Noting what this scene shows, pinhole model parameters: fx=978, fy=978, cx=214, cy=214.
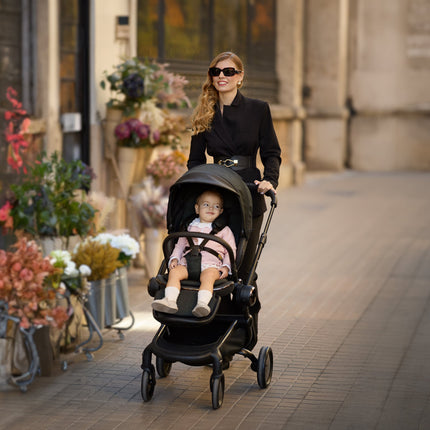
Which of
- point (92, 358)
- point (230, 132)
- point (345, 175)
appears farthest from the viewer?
point (345, 175)

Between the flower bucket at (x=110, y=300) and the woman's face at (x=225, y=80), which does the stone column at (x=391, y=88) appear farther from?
the woman's face at (x=225, y=80)

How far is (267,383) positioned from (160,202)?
3.44 meters

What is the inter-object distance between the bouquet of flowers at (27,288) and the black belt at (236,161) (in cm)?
125

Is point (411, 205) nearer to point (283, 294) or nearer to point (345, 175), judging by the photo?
point (345, 175)

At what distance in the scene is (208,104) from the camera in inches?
242

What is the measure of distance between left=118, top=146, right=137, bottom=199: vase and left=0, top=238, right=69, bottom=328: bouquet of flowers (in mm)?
3600

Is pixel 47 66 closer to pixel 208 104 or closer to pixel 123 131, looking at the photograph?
pixel 123 131

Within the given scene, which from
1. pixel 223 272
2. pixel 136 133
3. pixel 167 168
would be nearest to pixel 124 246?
pixel 223 272

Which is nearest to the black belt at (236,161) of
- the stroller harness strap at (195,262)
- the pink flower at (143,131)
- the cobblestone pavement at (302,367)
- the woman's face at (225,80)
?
the woman's face at (225,80)

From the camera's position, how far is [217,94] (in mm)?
6234

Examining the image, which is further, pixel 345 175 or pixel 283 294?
pixel 345 175

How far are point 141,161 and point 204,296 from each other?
4.26m

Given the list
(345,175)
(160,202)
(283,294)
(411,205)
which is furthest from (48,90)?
(345,175)

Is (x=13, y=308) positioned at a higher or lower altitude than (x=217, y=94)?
lower
